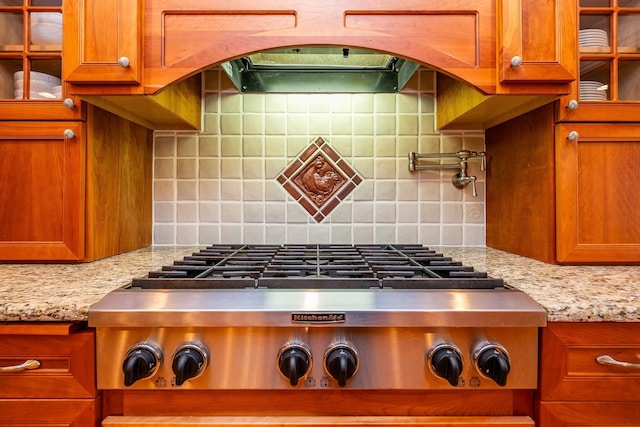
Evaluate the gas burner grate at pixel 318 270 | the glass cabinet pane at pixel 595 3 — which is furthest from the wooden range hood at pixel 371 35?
the gas burner grate at pixel 318 270

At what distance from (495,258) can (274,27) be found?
0.96 metres

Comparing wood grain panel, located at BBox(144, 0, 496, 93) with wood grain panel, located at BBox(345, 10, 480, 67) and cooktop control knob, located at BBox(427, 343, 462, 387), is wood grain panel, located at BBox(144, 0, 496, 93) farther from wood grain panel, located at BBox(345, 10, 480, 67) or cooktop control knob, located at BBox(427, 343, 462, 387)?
cooktop control knob, located at BBox(427, 343, 462, 387)

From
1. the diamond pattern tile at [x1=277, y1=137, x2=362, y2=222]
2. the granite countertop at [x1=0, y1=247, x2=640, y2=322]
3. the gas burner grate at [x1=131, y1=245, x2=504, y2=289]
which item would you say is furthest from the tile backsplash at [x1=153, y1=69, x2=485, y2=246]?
the granite countertop at [x1=0, y1=247, x2=640, y2=322]

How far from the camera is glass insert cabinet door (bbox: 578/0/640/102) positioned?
1040 millimetres

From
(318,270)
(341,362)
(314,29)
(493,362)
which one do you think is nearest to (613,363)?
(493,362)

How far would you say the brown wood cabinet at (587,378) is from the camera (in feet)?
2.32

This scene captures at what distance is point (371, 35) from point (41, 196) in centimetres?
101

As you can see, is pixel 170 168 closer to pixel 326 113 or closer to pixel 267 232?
pixel 267 232

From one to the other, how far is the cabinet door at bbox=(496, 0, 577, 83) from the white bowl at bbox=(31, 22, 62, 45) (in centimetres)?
121

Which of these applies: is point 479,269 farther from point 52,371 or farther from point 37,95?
point 37,95

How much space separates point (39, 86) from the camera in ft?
3.52

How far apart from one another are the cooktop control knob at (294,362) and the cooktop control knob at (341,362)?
38 mm

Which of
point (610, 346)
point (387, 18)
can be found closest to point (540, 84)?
point (387, 18)

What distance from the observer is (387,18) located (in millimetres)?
973
